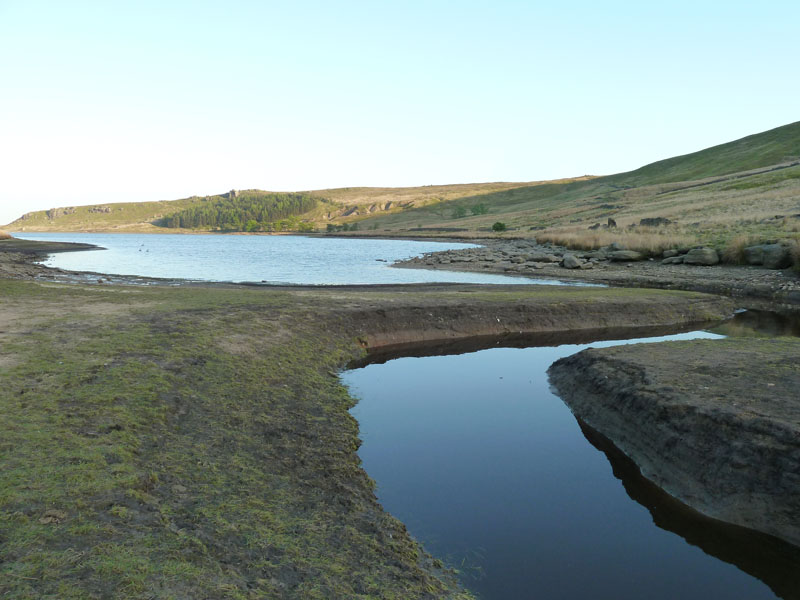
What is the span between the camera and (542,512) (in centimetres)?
781

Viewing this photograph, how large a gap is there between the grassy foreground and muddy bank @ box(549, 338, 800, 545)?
4856 millimetres

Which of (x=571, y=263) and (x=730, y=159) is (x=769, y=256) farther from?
(x=730, y=159)

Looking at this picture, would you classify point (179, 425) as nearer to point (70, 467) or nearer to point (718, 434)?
point (70, 467)

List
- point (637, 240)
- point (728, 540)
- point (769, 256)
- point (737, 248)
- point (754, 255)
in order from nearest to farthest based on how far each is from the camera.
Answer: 1. point (728, 540)
2. point (769, 256)
3. point (754, 255)
4. point (737, 248)
5. point (637, 240)

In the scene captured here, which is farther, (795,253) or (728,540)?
(795,253)

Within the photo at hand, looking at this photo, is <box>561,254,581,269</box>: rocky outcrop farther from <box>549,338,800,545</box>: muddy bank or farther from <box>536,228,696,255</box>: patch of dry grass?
<box>549,338,800,545</box>: muddy bank

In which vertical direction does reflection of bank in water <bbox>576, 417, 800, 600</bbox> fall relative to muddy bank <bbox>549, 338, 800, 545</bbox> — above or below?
below

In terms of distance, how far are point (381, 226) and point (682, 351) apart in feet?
585

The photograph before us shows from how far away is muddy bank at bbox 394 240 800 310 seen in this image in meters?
28.4

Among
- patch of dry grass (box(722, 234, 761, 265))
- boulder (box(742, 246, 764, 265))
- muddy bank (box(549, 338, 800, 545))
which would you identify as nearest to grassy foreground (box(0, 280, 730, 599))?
muddy bank (box(549, 338, 800, 545))

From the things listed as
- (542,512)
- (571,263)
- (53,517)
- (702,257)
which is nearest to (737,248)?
(702,257)

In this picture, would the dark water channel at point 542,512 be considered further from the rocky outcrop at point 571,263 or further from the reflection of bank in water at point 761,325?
the rocky outcrop at point 571,263

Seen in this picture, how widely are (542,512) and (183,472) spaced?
524 cm

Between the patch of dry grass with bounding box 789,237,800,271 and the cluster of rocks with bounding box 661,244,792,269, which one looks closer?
the patch of dry grass with bounding box 789,237,800,271
